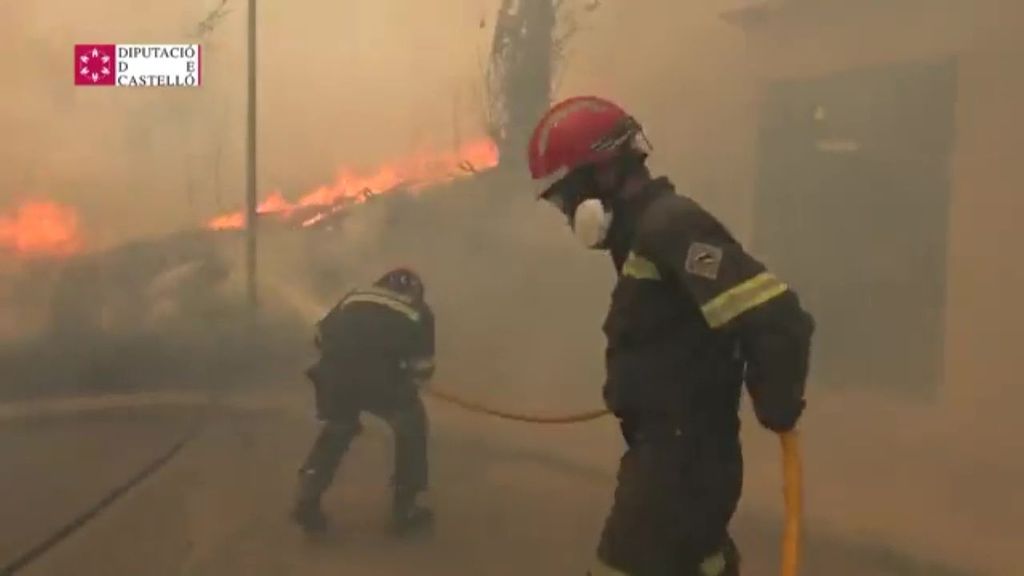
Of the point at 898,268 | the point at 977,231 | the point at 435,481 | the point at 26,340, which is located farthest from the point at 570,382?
the point at 26,340

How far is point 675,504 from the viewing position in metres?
1.33

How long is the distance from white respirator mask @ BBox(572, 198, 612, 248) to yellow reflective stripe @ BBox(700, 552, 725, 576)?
0.40 m

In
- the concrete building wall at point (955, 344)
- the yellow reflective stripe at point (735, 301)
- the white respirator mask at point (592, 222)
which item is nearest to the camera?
the yellow reflective stripe at point (735, 301)

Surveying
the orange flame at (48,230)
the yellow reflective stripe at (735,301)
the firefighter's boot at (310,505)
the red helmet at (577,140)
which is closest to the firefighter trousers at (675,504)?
the yellow reflective stripe at (735,301)

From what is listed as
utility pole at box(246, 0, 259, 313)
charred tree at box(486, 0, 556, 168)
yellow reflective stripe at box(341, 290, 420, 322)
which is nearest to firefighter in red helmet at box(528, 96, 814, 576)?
charred tree at box(486, 0, 556, 168)

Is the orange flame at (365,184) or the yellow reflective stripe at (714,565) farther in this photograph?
the orange flame at (365,184)

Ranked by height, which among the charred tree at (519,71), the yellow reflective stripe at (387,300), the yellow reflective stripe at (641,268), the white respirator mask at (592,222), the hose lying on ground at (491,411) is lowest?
the hose lying on ground at (491,411)

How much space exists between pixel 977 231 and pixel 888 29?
0.30 m

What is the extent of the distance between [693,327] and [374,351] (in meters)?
0.49

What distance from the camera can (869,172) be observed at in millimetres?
1569

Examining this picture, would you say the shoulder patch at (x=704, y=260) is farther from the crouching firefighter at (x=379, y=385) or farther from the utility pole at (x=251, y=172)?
the utility pole at (x=251, y=172)

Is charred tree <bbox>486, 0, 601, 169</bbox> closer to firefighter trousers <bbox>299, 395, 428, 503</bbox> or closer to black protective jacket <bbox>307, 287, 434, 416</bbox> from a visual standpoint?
black protective jacket <bbox>307, 287, 434, 416</bbox>

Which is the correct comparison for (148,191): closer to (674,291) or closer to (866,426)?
(674,291)

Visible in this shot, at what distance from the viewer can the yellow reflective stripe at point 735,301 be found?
1230 mm
